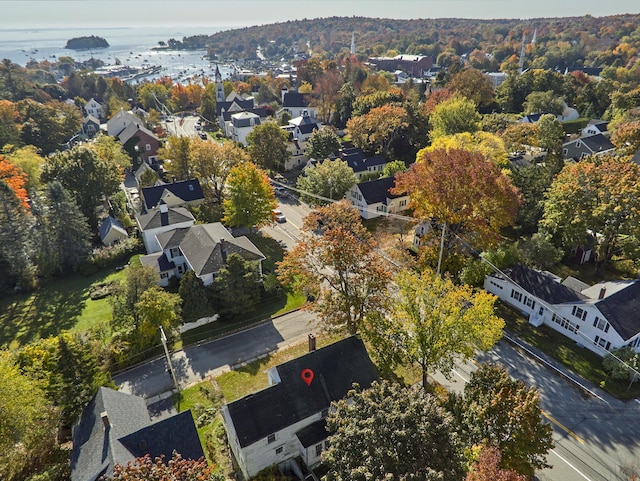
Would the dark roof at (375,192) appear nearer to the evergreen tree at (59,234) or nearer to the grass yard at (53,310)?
the grass yard at (53,310)

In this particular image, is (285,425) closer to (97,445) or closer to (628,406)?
(97,445)

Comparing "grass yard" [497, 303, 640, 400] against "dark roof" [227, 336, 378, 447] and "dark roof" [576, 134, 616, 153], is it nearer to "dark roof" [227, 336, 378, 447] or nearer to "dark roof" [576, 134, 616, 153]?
"dark roof" [227, 336, 378, 447]

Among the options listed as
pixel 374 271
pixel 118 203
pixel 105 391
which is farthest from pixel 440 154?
pixel 118 203

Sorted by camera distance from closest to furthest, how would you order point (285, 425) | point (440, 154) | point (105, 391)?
1. point (285, 425)
2. point (105, 391)
3. point (440, 154)

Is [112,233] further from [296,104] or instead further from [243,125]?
[296,104]

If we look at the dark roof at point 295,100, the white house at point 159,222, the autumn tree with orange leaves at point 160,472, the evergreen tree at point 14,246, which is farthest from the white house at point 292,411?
the dark roof at point 295,100
